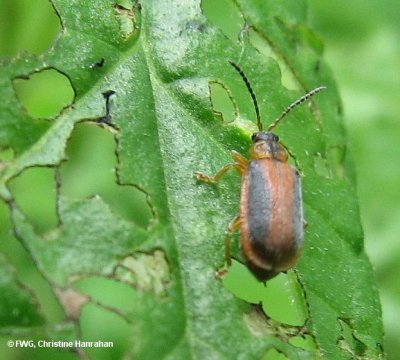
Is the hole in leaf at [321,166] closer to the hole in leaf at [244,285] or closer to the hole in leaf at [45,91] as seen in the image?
the hole in leaf at [244,285]

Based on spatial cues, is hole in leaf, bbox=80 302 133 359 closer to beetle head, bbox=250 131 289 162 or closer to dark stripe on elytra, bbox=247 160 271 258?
dark stripe on elytra, bbox=247 160 271 258

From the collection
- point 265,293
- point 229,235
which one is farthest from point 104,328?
point 229,235

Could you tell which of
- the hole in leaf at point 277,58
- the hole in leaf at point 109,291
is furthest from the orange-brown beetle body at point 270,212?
the hole in leaf at point 109,291

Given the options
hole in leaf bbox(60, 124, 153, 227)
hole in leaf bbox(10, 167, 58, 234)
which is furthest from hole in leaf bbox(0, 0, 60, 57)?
hole in leaf bbox(10, 167, 58, 234)

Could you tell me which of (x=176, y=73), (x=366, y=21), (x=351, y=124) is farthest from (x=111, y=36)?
(x=366, y=21)

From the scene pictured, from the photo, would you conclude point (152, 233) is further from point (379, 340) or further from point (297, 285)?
point (379, 340)

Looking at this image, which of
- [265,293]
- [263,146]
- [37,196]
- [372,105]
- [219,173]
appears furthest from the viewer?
[372,105]

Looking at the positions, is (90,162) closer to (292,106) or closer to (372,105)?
(292,106)
